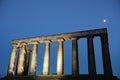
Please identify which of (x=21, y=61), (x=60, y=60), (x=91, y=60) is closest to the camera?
(x=91, y=60)

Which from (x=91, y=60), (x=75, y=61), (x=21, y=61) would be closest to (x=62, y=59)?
(x=75, y=61)

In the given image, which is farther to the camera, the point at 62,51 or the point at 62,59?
the point at 62,51

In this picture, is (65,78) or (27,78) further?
(27,78)

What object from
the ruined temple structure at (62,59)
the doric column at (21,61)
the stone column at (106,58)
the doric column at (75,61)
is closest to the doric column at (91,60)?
the ruined temple structure at (62,59)

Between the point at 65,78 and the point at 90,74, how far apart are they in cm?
595

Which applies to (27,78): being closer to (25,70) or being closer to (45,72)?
(45,72)

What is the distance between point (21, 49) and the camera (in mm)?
52500

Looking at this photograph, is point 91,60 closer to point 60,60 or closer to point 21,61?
point 60,60

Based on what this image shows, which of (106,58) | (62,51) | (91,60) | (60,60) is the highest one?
(62,51)

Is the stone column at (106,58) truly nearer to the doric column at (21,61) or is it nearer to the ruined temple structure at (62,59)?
the ruined temple structure at (62,59)

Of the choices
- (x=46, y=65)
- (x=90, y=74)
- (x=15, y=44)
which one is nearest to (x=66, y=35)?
(x=46, y=65)

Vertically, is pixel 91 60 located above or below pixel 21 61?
below

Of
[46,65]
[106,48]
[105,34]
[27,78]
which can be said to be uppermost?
[105,34]

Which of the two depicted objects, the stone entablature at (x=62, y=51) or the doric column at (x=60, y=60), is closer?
the stone entablature at (x=62, y=51)
